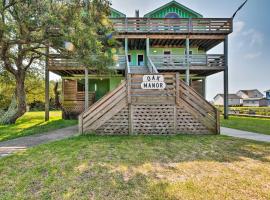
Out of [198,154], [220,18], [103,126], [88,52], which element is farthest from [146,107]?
[220,18]

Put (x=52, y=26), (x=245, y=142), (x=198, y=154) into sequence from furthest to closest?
(x=52, y=26), (x=245, y=142), (x=198, y=154)

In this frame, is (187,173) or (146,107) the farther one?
(146,107)

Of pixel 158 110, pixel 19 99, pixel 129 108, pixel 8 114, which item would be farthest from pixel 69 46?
pixel 8 114

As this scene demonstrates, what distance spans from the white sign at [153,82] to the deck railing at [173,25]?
24.8 ft

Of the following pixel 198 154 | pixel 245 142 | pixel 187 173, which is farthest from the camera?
pixel 245 142

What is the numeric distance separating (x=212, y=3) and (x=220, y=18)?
237 cm

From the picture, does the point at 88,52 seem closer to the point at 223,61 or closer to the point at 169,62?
the point at 169,62

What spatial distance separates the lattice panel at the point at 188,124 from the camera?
7.48 metres

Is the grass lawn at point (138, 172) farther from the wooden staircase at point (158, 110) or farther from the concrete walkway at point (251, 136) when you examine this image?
the wooden staircase at point (158, 110)

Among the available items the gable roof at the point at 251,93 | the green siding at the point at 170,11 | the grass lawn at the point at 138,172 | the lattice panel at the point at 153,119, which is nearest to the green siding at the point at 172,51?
the green siding at the point at 170,11

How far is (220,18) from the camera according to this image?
44.9ft

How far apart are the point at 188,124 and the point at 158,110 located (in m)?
1.37

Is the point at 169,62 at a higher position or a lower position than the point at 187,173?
higher

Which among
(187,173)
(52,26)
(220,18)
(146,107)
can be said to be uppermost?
(220,18)
